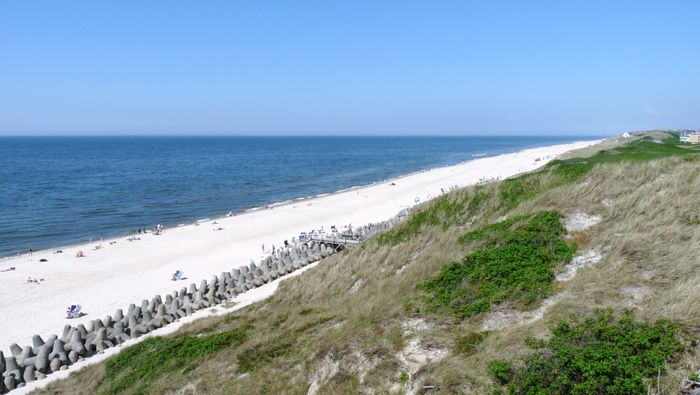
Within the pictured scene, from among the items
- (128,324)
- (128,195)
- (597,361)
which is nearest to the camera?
(597,361)

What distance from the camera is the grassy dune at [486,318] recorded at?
760 centimetres

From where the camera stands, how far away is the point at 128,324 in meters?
18.3

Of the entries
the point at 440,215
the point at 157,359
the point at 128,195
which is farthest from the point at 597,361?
the point at 128,195

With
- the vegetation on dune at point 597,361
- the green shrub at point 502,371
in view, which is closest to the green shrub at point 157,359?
the green shrub at point 502,371

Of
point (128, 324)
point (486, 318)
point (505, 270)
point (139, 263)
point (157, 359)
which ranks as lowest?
point (139, 263)

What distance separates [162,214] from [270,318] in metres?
38.0

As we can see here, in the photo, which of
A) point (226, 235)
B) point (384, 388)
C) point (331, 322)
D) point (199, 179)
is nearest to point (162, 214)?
point (226, 235)

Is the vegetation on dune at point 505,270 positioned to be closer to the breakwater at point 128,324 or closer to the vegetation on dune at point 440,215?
the vegetation on dune at point 440,215

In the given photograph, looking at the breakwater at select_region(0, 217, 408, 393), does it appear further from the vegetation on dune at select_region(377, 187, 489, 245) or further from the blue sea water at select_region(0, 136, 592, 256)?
the blue sea water at select_region(0, 136, 592, 256)

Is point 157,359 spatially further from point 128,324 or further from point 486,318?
point 486,318

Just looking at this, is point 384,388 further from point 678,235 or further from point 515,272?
point 678,235

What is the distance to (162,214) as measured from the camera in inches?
1900

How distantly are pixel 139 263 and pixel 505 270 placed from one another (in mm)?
24953

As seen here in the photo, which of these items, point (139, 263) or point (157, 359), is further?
point (139, 263)
